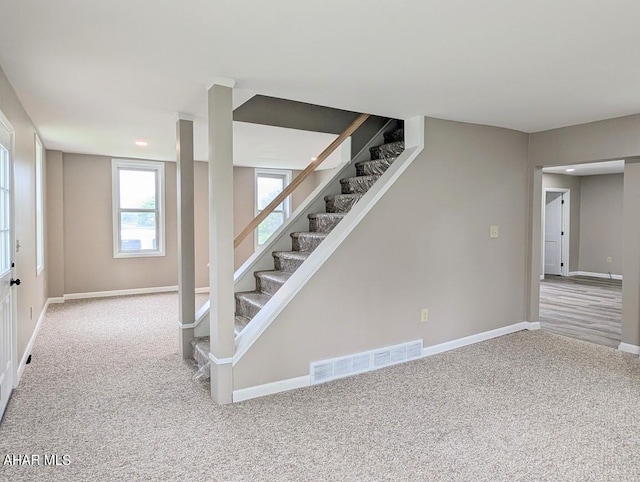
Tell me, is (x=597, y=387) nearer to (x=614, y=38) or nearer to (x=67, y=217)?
(x=614, y=38)

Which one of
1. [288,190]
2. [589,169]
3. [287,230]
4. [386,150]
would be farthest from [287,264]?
[589,169]

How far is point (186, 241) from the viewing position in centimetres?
378

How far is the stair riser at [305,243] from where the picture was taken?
13.1 feet

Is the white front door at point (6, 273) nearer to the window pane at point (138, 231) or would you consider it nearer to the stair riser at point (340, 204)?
the stair riser at point (340, 204)

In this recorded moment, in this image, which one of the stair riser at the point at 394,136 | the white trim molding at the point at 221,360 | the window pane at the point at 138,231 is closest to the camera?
the white trim molding at the point at 221,360

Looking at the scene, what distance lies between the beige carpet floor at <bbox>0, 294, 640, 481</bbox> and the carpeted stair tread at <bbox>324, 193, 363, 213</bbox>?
1.65 metres

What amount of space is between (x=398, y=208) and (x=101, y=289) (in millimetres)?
5273

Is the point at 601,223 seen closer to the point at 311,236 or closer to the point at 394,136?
the point at 394,136

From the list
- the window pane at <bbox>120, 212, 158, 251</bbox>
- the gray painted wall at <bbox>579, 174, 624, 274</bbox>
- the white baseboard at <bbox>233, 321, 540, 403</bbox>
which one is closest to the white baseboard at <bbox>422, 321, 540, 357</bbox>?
the white baseboard at <bbox>233, 321, 540, 403</bbox>

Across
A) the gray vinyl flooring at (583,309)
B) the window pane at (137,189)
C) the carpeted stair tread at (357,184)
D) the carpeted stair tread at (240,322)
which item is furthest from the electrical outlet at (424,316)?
the window pane at (137,189)

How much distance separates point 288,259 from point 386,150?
5.45ft

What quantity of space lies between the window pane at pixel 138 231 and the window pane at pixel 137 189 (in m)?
0.17

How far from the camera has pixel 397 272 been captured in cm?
372

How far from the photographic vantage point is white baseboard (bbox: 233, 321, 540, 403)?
2953 mm
